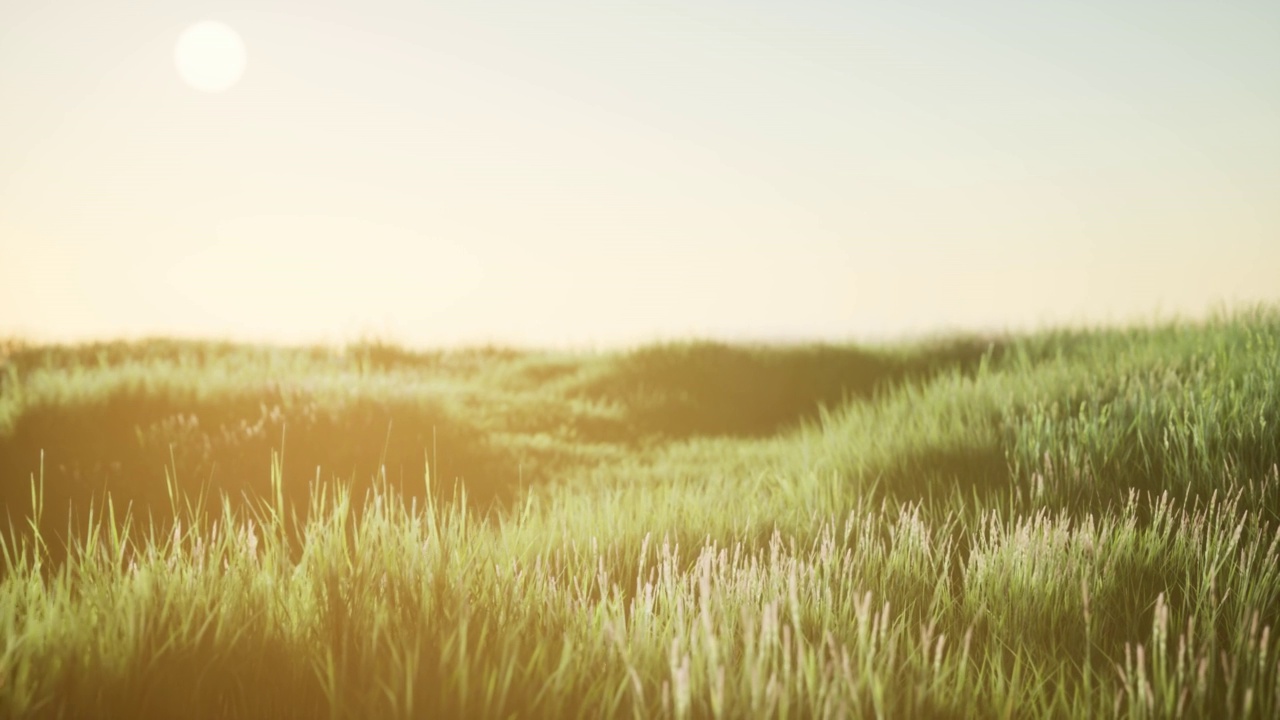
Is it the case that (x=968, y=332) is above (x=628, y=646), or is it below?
above

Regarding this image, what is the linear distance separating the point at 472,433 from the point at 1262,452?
5.76 meters

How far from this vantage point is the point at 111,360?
11.4m

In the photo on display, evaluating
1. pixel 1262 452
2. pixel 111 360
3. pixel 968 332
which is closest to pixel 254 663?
pixel 1262 452

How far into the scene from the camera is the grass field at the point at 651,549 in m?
1.98

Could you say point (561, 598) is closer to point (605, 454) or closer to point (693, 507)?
point (693, 507)

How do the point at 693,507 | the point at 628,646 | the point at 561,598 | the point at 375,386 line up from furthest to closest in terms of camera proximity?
the point at 375,386
the point at 693,507
the point at 561,598
the point at 628,646

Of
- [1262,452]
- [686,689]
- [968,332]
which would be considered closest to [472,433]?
[1262,452]

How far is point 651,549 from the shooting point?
12.2 feet

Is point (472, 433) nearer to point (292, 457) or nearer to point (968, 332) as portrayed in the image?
point (292, 457)

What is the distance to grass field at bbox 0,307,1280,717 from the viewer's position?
6.48ft

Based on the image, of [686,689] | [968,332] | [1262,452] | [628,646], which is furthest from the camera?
[968,332]

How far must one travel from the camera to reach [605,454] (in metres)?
8.14

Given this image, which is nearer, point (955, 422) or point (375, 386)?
point (955, 422)

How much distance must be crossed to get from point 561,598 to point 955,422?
3.70 m
